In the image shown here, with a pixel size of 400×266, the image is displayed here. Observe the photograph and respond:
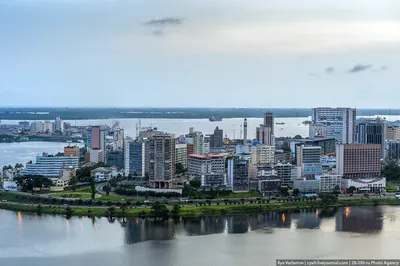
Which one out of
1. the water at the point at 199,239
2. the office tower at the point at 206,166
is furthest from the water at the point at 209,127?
the water at the point at 199,239

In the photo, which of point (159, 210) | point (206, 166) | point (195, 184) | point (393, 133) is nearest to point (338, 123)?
point (393, 133)

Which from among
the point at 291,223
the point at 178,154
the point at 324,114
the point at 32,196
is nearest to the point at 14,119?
the point at 324,114

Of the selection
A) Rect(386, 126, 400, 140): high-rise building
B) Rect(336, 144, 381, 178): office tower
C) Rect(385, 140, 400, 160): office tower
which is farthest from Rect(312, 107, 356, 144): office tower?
Rect(336, 144, 381, 178): office tower

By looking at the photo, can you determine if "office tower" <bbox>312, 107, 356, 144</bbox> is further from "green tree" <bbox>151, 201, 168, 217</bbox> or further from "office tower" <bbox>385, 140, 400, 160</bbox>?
"green tree" <bbox>151, 201, 168, 217</bbox>

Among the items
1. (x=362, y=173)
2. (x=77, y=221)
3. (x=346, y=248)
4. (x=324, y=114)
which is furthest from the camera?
(x=324, y=114)

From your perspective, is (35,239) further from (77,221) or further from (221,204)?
(221,204)

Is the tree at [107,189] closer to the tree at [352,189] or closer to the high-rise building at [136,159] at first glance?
the high-rise building at [136,159]
